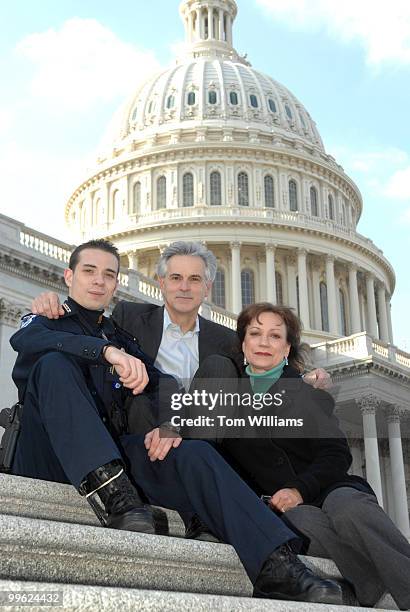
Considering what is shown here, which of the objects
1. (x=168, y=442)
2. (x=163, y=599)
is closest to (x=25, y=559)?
(x=163, y=599)

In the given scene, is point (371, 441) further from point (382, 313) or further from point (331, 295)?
point (382, 313)

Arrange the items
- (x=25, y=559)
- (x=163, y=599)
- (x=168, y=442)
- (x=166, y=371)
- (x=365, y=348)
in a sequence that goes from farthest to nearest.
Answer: (x=365, y=348)
(x=166, y=371)
(x=168, y=442)
(x=25, y=559)
(x=163, y=599)

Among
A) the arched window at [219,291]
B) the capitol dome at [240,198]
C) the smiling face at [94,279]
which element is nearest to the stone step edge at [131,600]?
the smiling face at [94,279]

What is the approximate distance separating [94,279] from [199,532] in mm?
1544

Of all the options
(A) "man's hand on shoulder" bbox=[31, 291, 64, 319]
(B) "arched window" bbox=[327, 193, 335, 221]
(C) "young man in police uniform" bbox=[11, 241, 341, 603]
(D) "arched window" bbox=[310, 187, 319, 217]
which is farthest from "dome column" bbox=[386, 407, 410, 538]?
(A) "man's hand on shoulder" bbox=[31, 291, 64, 319]

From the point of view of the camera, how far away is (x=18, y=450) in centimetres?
388

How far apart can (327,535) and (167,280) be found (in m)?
1.91

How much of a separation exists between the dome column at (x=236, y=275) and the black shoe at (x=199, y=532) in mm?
42508

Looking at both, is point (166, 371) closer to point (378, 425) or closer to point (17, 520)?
point (17, 520)

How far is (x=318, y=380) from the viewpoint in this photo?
4445 mm

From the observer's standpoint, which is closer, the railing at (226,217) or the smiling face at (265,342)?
the smiling face at (265,342)

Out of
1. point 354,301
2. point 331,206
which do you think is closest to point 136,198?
point 331,206

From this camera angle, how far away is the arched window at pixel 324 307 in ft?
162

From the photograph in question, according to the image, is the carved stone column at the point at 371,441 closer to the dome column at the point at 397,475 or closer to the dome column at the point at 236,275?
the dome column at the point at 397,475
